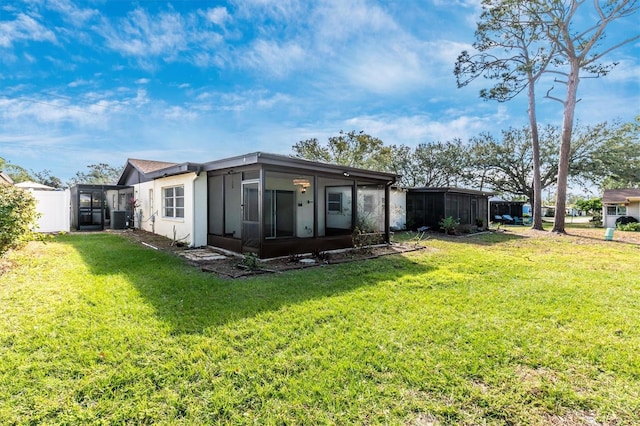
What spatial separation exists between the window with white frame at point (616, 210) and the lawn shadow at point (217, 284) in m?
23.3

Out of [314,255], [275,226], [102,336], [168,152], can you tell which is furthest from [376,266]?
[168,152]

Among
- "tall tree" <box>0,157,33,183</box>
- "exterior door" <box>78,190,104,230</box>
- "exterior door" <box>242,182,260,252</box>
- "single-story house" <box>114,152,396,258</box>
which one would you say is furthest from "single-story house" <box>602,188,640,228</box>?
"tall tree" <box>0,157,33,183</box>

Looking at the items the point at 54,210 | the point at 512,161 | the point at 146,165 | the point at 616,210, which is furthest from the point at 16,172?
the point at 616,210

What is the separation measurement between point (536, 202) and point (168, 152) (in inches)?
968

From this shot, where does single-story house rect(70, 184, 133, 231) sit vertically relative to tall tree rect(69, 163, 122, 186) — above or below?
below

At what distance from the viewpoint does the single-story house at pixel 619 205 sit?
66.9 feet

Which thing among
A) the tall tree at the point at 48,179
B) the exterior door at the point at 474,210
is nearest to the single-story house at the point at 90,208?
the exterior door at the point at 474,210

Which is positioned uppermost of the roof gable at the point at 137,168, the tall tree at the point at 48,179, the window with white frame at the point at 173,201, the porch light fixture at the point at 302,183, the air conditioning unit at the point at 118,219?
the tall tree at the point at 48,179

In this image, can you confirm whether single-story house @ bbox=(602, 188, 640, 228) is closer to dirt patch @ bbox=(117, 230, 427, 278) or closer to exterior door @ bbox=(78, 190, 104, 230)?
dirt patch @ bbox=(117, 230, 427, 278)

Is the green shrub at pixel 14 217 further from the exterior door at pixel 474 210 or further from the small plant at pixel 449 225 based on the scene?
the exterior door at pixel 474 210

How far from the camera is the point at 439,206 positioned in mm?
16406

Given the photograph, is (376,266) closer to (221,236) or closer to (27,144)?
(221,236)

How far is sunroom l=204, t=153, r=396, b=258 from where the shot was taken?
7594 mm

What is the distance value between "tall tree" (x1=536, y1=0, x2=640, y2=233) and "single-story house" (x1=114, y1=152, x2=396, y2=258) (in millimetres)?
11147
